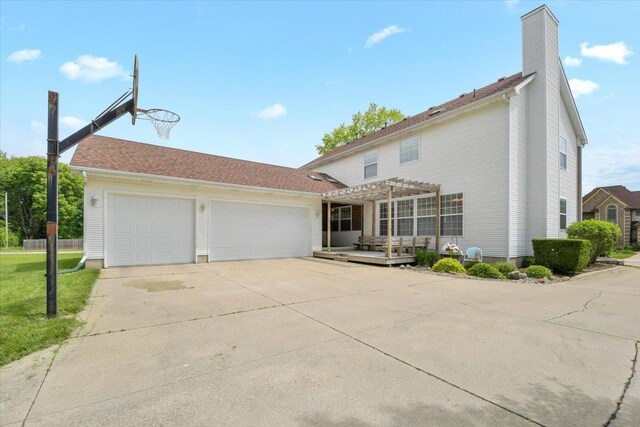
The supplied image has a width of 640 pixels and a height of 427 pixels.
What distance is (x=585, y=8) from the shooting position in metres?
8.36

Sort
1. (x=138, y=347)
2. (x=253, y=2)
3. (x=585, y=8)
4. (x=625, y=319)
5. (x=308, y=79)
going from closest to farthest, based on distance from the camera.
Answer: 1. (x=138, y=347)
2. (x=625, y=319)
3. (x=585, y=8)
4. (x=253, y=2)
5. (x=308, y=79)

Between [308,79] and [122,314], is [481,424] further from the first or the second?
[308,79]

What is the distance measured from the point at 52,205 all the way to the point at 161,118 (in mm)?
2678

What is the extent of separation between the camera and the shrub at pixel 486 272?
9.38 m

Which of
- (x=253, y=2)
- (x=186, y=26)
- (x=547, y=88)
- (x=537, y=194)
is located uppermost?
(x=253, y=2)

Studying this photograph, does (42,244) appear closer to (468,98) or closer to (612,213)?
(468,98)

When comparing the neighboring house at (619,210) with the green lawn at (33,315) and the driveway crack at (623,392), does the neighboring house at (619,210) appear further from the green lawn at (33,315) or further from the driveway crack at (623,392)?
the green lawn at (33,315)

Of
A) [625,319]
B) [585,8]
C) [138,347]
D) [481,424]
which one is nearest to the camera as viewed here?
[481,424]

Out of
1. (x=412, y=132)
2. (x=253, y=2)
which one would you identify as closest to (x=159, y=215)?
(x=253, y=2)

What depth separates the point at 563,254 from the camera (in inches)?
404

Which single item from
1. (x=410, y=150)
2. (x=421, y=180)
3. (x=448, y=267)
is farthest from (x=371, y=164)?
(x=448, y=267)

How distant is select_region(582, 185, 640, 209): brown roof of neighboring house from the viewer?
28992 millimetres

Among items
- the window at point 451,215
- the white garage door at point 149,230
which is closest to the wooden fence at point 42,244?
the white garage door at point 149,230

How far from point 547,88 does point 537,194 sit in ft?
13.7
